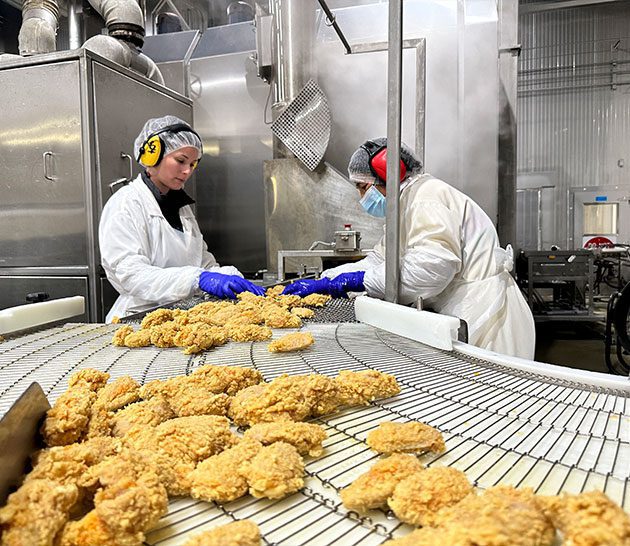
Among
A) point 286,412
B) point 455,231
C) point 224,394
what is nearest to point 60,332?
point 224,394

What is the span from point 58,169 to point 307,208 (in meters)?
2.04

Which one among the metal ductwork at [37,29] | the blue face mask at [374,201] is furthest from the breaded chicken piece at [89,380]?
the metal ductwork at [37,29]

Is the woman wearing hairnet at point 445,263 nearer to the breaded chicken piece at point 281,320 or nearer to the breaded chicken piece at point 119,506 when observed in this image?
the breaded chicken piece at point 281,320

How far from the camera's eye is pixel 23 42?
387cm

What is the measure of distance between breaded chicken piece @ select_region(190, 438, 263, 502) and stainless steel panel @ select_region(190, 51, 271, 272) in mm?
4591

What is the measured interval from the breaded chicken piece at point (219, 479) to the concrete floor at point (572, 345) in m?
5.15

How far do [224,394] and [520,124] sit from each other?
9.53 metres

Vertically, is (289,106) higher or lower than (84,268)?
higher

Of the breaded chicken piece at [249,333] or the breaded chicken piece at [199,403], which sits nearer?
the breaded chicken piece at [199,403]

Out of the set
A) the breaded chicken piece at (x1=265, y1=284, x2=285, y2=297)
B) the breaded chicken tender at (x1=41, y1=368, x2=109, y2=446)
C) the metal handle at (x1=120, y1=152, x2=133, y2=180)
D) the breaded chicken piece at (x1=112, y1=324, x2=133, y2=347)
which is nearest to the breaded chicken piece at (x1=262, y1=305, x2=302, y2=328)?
the breaded chicken piece at (x1=112, y1=324, x2=133, y2=347)

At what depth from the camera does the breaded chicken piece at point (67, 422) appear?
71 centimetres

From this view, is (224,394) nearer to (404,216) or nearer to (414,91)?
(404,216)

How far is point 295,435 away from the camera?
0.72 m

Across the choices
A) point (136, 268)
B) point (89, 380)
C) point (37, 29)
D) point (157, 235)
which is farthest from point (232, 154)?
point (89, 380)
